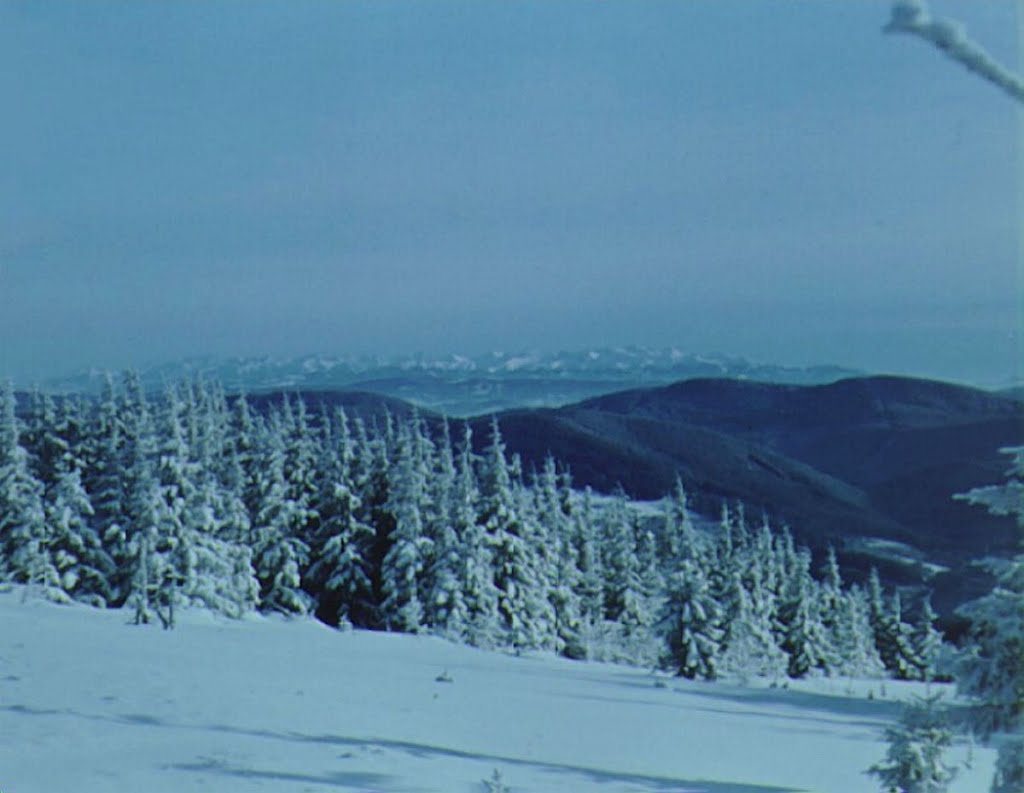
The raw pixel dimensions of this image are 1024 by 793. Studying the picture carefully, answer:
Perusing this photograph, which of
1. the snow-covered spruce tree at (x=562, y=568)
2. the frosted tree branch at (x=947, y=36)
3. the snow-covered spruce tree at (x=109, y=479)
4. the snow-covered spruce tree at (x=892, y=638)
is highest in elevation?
the frosted tree branch at (x=947, y=36)

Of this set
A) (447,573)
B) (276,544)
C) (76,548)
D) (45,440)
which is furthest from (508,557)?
(45,440)

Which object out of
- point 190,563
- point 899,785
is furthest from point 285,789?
point 190,563

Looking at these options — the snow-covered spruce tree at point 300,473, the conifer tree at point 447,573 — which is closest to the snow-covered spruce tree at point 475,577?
the conifer tree at point 447,573

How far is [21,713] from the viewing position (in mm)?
11617

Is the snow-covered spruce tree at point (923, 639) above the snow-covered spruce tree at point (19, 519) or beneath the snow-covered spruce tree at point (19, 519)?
beneath

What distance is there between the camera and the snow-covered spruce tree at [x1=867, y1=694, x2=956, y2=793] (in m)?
9.89

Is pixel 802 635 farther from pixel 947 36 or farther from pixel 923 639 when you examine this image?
pixel 947 36

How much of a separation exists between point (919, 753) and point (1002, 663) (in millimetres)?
1224

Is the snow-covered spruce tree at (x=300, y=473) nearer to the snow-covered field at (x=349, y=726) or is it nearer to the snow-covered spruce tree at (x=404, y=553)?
the snow-covered spruce tree at (x=404, y=553)

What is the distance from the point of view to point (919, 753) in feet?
32.5

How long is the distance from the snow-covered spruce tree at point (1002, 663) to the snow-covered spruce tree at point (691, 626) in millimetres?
29427

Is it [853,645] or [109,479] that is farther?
[853,645]

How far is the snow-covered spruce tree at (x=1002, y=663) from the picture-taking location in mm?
9656

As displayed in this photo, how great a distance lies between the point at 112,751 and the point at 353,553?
35480mm
